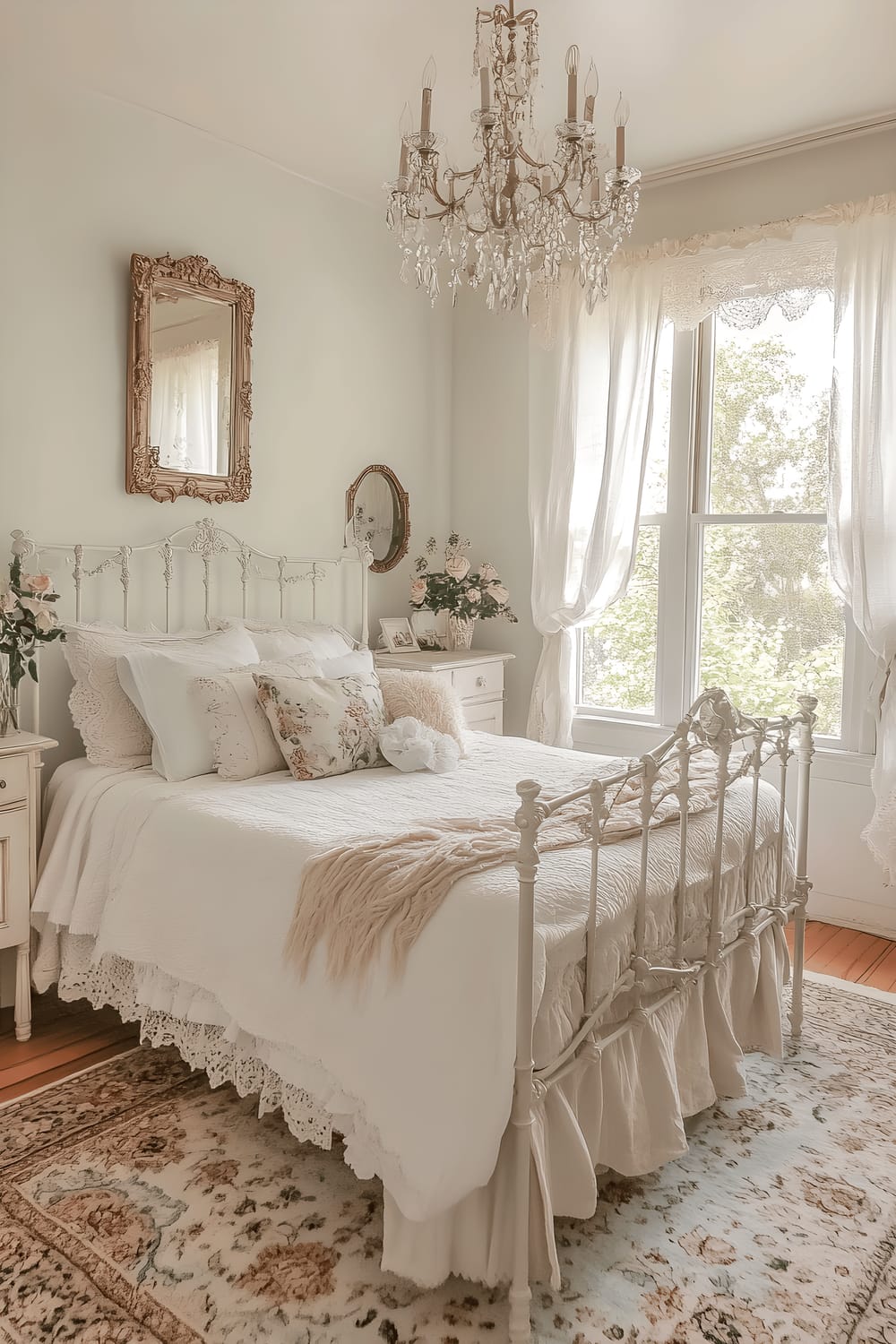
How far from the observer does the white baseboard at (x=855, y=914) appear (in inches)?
143

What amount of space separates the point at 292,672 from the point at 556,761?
3.03 feet

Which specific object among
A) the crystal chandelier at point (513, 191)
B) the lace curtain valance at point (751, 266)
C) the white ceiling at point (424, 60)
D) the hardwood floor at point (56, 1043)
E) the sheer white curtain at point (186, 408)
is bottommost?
the hardwood floor at point (56, 1043)

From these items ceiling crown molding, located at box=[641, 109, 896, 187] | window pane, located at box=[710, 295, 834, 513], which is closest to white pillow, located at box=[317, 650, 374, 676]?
window pane, located at box=[710, 295, 834, 513]

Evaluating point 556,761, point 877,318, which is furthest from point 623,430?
point 556,761

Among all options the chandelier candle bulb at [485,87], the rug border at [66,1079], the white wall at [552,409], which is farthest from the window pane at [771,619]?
the rug border at [66,1079]

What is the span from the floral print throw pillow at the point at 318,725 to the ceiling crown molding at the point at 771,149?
2570 mm

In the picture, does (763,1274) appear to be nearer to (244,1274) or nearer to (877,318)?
(244,1274)

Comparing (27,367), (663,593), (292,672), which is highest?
(27,367)

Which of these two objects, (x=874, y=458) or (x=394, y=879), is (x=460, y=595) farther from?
(x=394, y=879)

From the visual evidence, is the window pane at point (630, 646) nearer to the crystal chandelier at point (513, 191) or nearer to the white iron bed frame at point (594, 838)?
the white iron bed frame at point (594, 838)

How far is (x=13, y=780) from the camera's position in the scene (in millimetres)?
2670

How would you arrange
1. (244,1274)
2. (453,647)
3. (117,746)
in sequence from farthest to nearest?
(453,647), (117,746), (244,1274)

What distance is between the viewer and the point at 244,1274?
70.9 inches

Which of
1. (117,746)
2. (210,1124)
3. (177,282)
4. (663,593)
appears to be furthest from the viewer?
(663,593)
